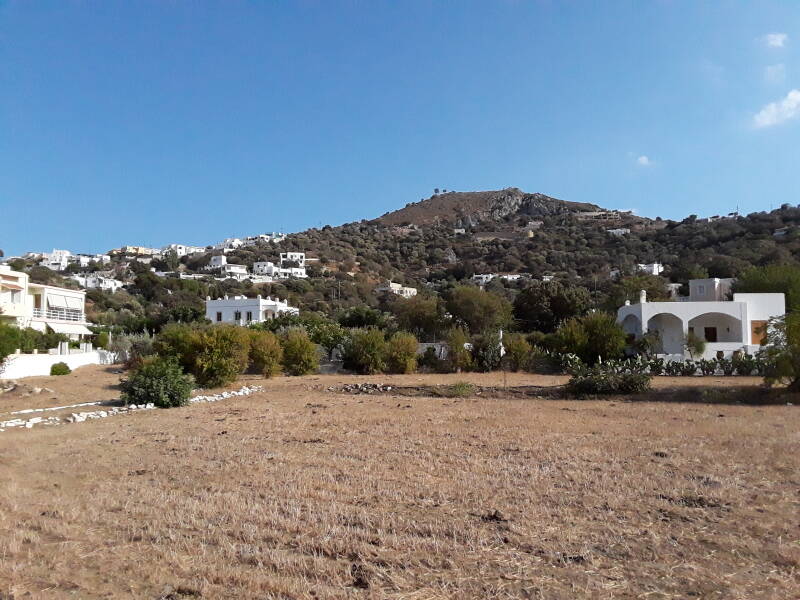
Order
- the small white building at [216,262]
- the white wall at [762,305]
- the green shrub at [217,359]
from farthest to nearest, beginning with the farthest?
1. the small white building at [216,262]
2. the white wall at [762,305]
3. the green shrub at [217,359]

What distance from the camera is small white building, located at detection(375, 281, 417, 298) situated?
76.8 metres

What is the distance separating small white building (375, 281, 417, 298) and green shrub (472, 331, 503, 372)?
139 ft

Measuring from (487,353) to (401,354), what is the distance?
4.51 m

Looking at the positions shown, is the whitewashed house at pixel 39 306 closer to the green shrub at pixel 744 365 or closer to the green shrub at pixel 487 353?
the green shrub at pixel 487 353

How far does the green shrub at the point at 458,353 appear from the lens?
32.0 meters

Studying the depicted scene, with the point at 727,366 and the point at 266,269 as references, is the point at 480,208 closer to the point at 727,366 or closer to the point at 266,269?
the point at 266,269

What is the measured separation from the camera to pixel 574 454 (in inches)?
377

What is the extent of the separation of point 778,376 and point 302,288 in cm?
6332

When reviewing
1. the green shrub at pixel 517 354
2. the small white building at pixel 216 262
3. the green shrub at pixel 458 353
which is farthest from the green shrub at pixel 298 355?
the small white building at pixel 216 262

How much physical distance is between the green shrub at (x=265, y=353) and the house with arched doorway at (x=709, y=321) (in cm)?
1937

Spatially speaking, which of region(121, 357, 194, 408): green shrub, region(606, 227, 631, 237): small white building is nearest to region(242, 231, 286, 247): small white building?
region(606, 227, 631, 237): small white building

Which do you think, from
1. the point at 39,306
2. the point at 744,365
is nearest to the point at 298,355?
the point at 744,365

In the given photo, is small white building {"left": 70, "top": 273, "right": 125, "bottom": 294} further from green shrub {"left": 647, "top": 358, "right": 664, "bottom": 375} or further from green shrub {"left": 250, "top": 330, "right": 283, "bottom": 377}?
green shrub {"left": 647, "top": 358, "right": 664, "bottom": 375}

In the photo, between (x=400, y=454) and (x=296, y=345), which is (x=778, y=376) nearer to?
(x=400, y=454)
